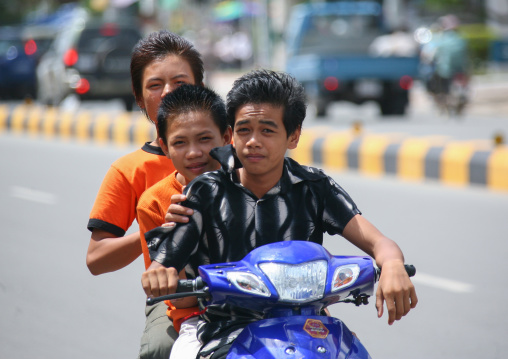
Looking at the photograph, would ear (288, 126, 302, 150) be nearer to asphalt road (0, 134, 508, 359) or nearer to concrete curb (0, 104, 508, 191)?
asphalt road (0, 134, 508, 359)

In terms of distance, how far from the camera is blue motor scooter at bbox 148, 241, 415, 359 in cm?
207

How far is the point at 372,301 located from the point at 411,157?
4554 millimetres

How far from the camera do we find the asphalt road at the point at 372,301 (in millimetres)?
4625

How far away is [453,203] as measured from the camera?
815 cm

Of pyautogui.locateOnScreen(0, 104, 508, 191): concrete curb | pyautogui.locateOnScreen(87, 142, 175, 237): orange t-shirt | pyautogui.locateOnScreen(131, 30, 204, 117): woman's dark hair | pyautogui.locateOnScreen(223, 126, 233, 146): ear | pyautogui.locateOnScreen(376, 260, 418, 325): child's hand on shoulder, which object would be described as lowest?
pyautogui.locateOnScreen(0, 104, 508, 191): concrete curb

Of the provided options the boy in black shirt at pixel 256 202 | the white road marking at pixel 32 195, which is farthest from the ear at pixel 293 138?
the white road marking at pixel 32 195

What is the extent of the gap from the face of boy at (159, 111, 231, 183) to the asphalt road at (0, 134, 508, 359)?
2058mm

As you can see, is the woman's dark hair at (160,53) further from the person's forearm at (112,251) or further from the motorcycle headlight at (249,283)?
the motorcycle headlight at (249,283)

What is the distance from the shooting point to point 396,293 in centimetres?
220

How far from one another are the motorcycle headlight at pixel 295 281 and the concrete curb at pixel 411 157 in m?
6.89

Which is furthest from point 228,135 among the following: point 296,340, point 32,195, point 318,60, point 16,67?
point 16,67

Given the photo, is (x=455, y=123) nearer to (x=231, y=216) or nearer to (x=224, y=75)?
(x=231, y=216)

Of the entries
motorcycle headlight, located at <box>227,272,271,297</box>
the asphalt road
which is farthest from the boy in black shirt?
the asphalt road

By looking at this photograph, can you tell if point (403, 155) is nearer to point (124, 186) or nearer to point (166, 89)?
point (166, 89)
